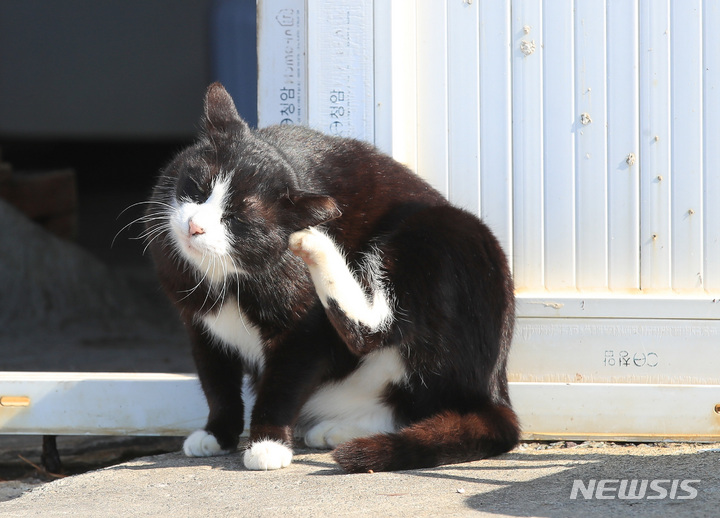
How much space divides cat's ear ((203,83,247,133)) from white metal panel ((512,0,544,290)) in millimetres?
843

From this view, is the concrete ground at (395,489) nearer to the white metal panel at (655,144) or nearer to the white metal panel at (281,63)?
the white metal panel at (655,144)

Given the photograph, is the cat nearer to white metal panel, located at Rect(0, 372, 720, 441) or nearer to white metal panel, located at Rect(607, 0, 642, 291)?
white metal panel, located at Rect(0, 372, 720, 441)

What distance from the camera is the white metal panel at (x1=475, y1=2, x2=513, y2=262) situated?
2357mm

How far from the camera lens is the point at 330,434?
7.07ft

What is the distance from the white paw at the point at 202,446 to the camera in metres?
2.08

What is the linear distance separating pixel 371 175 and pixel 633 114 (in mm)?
811

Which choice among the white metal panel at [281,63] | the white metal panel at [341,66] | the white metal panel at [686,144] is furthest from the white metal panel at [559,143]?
the white metal panel at [281,63]

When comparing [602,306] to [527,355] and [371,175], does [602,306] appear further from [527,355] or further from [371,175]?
[371,175]

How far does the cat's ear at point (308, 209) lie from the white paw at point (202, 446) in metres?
0.63

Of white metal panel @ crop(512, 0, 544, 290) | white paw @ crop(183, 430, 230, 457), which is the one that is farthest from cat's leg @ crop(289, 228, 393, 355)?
white metal panel @ crop(512, 0, 544, 290)

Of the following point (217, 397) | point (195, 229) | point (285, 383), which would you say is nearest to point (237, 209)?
point (195, 229)

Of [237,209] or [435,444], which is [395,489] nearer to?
[435,444]

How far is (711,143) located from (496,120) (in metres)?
0.61

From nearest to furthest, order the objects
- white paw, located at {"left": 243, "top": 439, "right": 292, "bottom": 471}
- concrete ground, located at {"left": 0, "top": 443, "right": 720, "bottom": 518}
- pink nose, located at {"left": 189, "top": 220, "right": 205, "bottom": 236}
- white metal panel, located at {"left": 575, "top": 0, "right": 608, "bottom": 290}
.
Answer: concrete ground, located at {"left": 0, "top": 443, "right": 720, "bottom": 518}, pink nose, located at {"left": 189, "top": 220, "right": 205, "bottom": 236}, white paw, located at {"left": 243, "top": 439, "right": 292, "bottom": 471}, white metal panel, located at {"left": 575, "top": 0, "right": 608, "bottom": 290}
